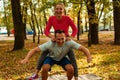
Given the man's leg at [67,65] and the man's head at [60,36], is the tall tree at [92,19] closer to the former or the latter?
the man's leg at [67,65]

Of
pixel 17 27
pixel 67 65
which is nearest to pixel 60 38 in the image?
pixel 67 65

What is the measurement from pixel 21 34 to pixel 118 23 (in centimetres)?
868

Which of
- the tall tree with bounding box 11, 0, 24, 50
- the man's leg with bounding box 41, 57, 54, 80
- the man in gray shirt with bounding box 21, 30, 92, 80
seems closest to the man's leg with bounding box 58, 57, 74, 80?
the man in gray shirt with bounding box 21, 30, 92, 80

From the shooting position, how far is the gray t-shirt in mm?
8070

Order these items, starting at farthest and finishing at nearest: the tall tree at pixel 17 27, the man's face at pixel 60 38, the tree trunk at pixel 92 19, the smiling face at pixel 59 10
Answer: the tree trunk at pixel 92 19, the tall tree at pixel 17 27, the smiling face at pixel 59 10, the man's face at pixel 60 38

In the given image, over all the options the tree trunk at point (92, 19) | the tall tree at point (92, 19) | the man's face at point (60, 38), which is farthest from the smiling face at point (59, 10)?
the tree trunk at point (92, 19)

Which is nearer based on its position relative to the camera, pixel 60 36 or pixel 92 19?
pixel 60 36

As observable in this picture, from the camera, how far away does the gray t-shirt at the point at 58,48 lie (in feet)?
26.5

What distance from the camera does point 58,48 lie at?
8.08 m

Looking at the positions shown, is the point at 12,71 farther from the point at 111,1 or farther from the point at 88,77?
the point at 111,1

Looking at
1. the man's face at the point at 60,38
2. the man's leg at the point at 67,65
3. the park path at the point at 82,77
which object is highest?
the man's face at the point at 60,38

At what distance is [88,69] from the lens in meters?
12.3

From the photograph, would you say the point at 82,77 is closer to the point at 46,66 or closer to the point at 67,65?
the point at 67,65

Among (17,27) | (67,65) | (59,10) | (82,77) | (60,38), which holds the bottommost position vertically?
(82,77)
